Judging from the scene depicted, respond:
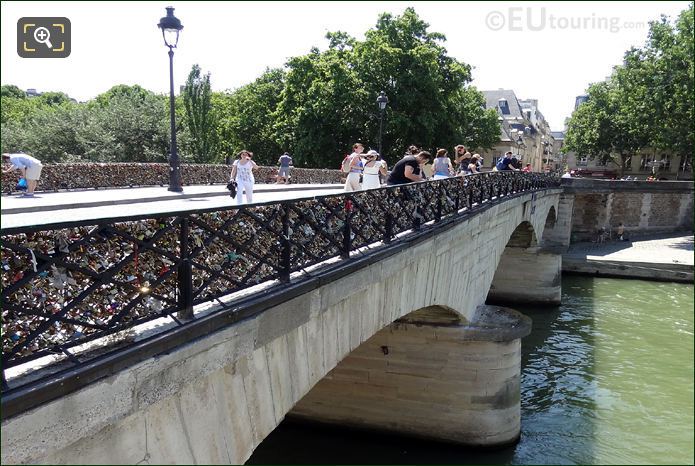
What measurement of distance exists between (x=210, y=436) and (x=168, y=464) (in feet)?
1.40

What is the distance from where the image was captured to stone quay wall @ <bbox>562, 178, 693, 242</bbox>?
40.2 metres

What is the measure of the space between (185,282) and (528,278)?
2409 cm

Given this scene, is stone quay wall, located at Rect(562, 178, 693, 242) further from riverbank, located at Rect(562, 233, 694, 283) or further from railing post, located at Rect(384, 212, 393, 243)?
railing post, located at Rect(384, 212, 393, 243)

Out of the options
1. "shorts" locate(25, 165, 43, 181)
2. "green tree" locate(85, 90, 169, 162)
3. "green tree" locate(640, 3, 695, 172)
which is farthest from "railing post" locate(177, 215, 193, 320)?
"green tree" locate(640, 3, 695, 172)

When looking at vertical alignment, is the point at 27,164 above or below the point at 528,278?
above

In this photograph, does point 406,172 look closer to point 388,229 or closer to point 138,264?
point 388,229

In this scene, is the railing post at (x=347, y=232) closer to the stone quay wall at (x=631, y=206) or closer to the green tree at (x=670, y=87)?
the green tree at (x=670, y=87)

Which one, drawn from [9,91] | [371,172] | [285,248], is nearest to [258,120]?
[9,91]

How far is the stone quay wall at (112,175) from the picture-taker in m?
14.7

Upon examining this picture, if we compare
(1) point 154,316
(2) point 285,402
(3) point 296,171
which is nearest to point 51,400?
(1) point 154,316

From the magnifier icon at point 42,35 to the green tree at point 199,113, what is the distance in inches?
1509

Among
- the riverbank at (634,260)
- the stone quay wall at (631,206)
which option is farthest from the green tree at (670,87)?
the riverbank at (634,260)

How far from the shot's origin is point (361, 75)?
34719 mm

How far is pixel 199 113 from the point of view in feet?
135
